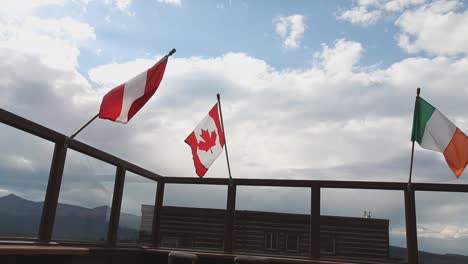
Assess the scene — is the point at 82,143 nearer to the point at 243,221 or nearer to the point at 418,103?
the point at 243,221

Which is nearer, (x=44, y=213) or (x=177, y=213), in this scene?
(x=44, y=213)

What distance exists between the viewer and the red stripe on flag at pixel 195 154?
5.63 meters

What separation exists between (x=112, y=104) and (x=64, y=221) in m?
1.44

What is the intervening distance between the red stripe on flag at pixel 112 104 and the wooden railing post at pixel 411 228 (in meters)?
3.88

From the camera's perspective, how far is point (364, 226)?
540 centimetres

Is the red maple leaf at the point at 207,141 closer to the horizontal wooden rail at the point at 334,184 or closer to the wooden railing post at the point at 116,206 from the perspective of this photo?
the horizontal wooden rail at the point at 334,184

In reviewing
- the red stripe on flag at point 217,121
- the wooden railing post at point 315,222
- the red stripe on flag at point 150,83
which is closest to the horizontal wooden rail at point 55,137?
the red stripe on flag at point 150,83

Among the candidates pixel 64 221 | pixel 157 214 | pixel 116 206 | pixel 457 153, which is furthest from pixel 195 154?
pixel 457 153

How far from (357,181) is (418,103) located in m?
1.31

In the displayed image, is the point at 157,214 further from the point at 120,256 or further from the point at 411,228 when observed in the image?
the point at 411,228

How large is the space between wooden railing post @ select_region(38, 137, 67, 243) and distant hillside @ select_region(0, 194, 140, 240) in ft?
0.19

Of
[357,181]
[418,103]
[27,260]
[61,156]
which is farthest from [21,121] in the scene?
[418,103]

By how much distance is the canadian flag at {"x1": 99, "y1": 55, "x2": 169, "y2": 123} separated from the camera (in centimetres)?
454

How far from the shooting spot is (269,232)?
584 centimetres
